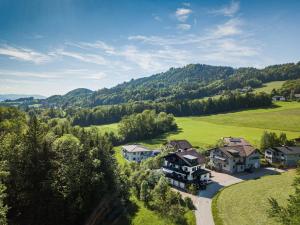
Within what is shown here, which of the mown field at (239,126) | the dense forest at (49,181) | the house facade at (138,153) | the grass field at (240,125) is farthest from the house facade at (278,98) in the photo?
the dense forest at (49,181)

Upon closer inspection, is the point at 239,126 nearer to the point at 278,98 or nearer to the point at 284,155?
the point at 284,155

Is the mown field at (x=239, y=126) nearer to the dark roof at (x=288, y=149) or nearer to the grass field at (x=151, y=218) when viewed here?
the dark roof at (x=288, y=149)

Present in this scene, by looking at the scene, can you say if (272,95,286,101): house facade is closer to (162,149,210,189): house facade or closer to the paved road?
the paved road

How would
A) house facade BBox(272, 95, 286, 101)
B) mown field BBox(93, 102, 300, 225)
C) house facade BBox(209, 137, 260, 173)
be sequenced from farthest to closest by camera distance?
house facade BBox(272, 95, 286, 101) < mown field BBox(93, 102, 300, 225) < house facade BBox(209, 137, 260, 173)

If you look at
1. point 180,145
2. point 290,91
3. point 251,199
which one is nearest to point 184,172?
point 251,199

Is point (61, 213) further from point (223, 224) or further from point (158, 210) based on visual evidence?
point (223, 224)

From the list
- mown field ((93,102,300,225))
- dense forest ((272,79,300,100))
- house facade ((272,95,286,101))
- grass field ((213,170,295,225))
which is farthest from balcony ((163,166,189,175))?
dense forest ((272,79,300,100))

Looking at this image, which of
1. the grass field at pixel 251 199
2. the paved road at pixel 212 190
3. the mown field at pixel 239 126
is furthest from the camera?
the mown field at pixel 239 126
